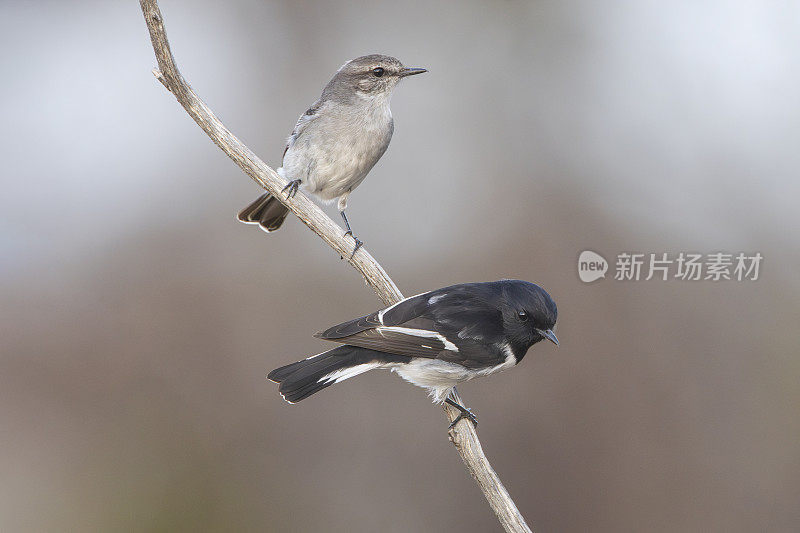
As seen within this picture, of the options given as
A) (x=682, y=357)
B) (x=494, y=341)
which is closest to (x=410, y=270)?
(x=682, y=357)

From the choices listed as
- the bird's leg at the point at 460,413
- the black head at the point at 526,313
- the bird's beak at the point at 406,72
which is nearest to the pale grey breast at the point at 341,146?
the bird's beak at the point at 406,72

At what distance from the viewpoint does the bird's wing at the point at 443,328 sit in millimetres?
2312

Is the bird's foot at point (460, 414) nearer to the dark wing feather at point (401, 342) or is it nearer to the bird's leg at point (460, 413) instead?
the bird's leg at point (460, 413)

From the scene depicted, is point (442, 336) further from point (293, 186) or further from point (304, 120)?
point (304, 120)

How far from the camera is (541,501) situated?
520 centimetres

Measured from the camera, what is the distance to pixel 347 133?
9.34 ft

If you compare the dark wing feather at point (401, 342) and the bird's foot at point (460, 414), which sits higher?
the dark wing feather at point (401, 342)

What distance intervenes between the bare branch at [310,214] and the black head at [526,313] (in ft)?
1.14

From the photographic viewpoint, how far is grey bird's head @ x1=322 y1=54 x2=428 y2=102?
290cm

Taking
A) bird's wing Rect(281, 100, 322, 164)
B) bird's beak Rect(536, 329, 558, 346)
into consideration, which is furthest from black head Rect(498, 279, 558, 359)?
bird's wing Rect(281, 100, 322, 164)

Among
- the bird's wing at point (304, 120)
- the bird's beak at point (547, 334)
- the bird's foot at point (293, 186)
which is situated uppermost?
the bird's wing at point (304, 120)

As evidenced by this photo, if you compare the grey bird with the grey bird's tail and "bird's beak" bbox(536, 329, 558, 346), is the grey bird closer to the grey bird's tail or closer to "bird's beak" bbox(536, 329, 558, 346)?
the grey bird's tail

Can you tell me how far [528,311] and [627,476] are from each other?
3708 mm

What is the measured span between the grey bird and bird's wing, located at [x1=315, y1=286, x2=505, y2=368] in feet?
1.23
